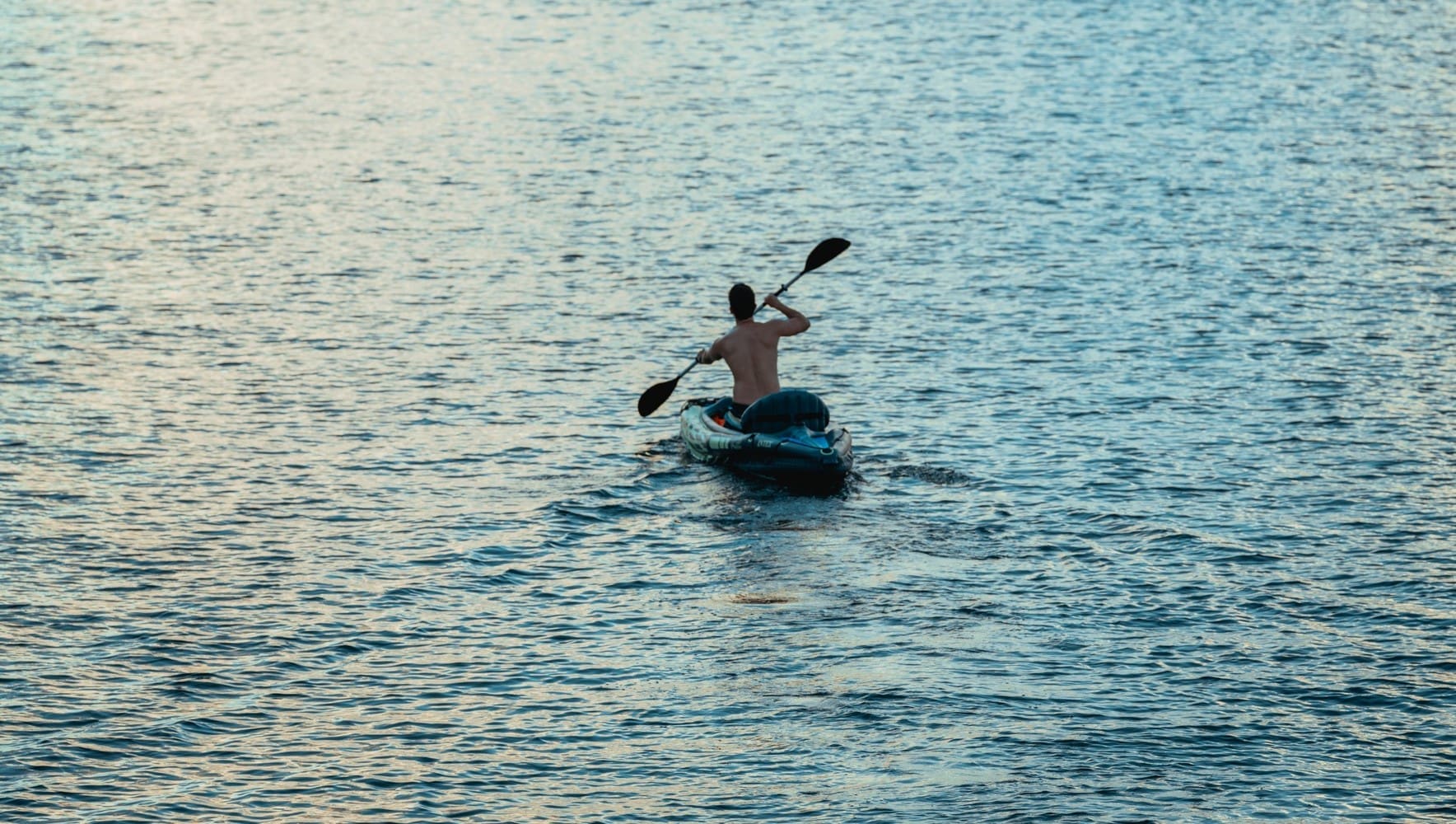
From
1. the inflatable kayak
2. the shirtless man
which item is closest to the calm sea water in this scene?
the inflatable kayak

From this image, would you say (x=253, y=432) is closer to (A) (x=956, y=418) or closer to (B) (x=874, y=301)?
(A) (x=956, y=418)

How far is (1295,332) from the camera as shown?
23.9 m

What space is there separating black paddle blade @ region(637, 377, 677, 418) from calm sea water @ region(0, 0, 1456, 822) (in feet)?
1.15

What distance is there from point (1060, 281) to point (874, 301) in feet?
8.65

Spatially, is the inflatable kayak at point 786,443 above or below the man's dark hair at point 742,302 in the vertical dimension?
below

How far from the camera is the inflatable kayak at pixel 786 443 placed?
17.9 metres

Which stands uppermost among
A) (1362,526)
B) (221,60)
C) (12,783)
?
(221,60)

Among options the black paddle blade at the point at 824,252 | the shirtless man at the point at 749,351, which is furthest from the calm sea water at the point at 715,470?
the black paddle blade at the point at 824,252

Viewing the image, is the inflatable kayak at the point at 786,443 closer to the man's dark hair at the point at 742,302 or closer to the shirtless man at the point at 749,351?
the shirtless man at the point at 749,351

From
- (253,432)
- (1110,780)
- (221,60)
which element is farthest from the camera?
(221,60)

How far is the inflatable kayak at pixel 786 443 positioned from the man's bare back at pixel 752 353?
0.57 meters

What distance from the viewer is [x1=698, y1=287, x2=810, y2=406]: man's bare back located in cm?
1941

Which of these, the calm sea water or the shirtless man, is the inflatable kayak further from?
the shirtless man

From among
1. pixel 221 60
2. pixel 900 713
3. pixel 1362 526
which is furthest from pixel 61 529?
pixel 221 60
